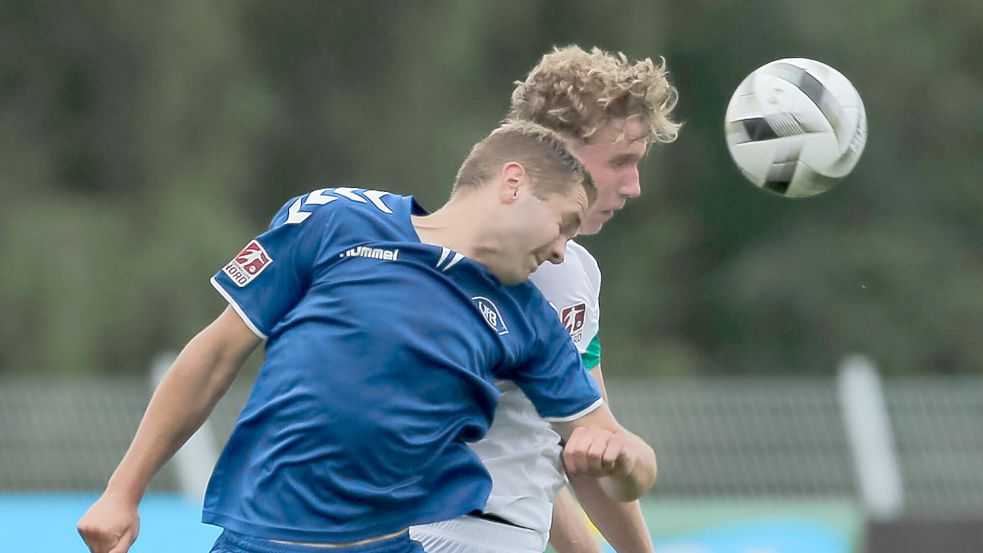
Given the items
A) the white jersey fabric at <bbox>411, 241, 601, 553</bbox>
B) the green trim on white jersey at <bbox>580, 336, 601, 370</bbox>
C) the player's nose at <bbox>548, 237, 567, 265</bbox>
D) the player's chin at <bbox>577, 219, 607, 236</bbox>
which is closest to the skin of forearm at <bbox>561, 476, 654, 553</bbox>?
the white jersey fabric at <bbox>411, 241, 601, 553</bbox>

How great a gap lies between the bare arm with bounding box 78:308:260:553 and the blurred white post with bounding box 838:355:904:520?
7.19 meters

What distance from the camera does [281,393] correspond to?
11.4 ft

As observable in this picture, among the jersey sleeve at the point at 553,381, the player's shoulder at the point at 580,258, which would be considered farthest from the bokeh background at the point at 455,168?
the jersey sleeve at the point at 553,381

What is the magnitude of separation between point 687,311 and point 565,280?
16228 mm

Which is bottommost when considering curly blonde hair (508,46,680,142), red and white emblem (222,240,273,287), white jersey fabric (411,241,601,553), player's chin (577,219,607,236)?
red and white emblem (222,240,273,287)

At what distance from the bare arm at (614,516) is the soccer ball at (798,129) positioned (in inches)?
39.7

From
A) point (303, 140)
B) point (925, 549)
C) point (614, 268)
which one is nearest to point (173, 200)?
point (303, 140)

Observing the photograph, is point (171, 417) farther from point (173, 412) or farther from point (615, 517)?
point (615, 517)

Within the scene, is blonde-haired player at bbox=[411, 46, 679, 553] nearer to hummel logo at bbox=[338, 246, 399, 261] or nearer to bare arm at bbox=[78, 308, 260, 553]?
hummel logo at bbox=[338, 246, 399, 261]

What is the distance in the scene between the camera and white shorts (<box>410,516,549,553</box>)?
3.76 metres

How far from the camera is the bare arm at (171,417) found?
3.47 m

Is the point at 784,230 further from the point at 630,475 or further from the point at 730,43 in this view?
the point at 630,475

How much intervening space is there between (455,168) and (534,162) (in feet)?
45.7

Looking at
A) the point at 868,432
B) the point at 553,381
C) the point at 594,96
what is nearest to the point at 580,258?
the point at 594,96
